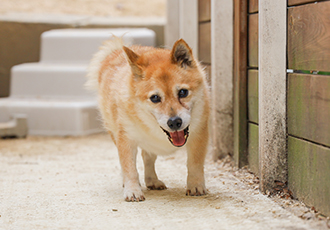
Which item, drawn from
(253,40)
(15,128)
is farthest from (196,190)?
(15,128)

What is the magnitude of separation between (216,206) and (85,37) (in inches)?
166

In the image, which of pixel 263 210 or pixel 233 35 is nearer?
pixel 263 210

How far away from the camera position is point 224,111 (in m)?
4.05

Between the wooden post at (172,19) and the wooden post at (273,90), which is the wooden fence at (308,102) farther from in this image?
the wooden post at (172,19)

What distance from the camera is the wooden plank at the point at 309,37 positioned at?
2.38m

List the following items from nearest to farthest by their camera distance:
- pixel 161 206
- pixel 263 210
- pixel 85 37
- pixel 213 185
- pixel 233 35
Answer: pixel 263 210, pixel 161 206, pixel 213 185, pixel 233 35, pixel 85 37

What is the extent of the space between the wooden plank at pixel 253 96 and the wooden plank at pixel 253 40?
0.08 metres

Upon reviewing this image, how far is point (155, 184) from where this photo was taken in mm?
3350

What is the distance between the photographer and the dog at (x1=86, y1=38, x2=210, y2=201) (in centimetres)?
283

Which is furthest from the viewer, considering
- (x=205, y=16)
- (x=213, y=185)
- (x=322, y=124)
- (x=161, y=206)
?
(x=205, y=16)

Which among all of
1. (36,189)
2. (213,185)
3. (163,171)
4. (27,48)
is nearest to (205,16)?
(163,171)

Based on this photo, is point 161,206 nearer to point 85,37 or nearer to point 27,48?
point 85,37

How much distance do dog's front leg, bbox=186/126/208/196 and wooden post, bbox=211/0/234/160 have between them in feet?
3.16

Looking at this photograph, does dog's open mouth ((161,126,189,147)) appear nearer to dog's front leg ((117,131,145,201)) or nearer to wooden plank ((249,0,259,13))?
dog's front leg ((117,131,145,201))
